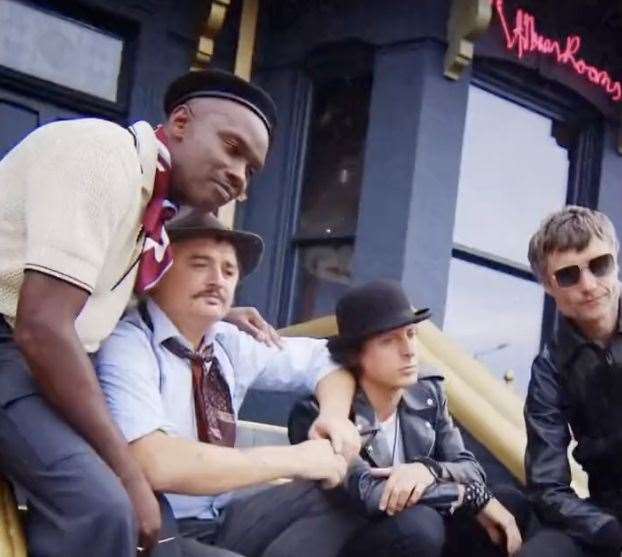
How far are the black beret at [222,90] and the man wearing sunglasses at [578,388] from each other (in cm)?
98

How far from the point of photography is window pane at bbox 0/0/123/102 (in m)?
4.96

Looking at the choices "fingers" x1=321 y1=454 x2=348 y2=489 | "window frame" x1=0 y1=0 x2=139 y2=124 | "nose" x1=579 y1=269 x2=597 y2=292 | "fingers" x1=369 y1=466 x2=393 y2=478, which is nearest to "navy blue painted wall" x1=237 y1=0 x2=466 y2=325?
"window frame" x1=0 y1=0 x2=139 y2=124

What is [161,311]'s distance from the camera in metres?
2.20

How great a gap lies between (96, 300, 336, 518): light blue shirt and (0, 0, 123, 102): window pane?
121 inches

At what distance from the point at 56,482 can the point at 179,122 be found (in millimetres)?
848

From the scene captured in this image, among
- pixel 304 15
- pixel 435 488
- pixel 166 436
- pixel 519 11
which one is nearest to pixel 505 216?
pixel 519 11

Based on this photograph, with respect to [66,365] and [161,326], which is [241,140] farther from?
Answer: [66,365]

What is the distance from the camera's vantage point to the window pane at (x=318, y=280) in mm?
5691

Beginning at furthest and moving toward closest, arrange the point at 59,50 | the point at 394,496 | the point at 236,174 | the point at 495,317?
1. the point at 495,317
2. the point at 59,50
3. the point at 394,496
4. the point at 236,174

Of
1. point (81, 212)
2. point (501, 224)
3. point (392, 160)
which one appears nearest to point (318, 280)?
point (392, 160)

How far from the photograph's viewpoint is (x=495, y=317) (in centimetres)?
605

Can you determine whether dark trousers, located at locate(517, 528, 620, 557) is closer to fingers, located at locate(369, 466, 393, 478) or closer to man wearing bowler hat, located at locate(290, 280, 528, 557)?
man wearing bowler hat, located at locate(290, 280, 528, 557)

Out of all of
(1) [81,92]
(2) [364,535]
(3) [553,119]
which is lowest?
(2) [364,535]

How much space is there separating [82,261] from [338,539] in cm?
104
